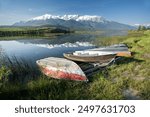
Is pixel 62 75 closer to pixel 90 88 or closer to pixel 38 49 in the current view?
pixel 90 88

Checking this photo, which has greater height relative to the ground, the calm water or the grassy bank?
the grassy bank

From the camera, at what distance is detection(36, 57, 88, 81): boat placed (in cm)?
1391

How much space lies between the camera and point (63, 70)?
1485cm

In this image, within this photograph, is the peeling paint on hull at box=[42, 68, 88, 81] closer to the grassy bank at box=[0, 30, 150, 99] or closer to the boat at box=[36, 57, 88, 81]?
the boat at box=[36, 57, 88, 81]

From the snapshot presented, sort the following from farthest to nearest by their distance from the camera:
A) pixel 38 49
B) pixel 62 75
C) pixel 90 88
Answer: pixel 38 49
pixel 62 75
pixel 90 88

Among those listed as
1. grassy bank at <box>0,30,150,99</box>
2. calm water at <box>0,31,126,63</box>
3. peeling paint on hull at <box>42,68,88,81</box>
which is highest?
peeling paint on hull at <box>42,68,88,81</box>

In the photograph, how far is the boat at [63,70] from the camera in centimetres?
1391

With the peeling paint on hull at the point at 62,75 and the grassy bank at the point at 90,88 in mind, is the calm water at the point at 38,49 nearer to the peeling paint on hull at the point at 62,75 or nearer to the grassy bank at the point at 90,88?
the peeling paint on hull at the point at 62,75

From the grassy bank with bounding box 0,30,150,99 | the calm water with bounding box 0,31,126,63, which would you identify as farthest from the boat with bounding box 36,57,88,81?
the calm water with bounding box 0,31,126,63

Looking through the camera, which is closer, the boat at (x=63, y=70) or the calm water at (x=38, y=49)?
the boat at (x=63, y=70)

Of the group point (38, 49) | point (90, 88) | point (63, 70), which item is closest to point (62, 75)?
point (63, 70)

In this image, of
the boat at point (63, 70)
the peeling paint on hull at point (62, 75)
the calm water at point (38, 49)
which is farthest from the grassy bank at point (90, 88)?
the calm water at point (38, 49)

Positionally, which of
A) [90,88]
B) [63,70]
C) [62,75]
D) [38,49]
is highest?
[63,70]

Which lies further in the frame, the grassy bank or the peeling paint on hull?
the peeling paint on hull
